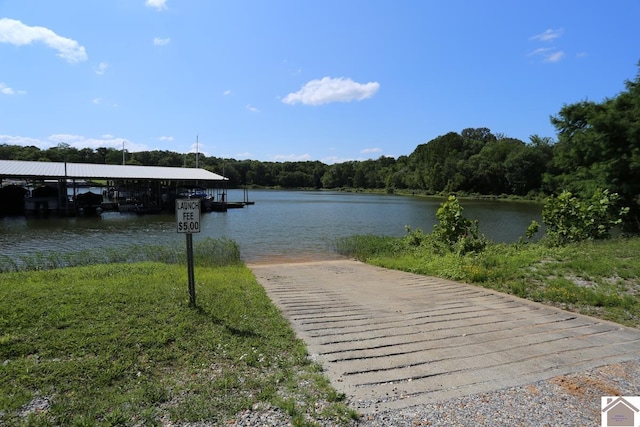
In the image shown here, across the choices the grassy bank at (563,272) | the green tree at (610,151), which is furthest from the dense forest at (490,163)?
the grassy bank at (563,272)

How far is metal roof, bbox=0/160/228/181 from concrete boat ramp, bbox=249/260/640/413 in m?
→ 33.6

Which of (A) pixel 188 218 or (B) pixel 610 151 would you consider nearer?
(A) pixel 188 218

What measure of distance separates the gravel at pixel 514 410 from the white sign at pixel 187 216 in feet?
9.25

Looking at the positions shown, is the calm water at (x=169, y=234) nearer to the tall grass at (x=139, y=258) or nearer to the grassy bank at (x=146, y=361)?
the tall grass at (x=139, y=258)

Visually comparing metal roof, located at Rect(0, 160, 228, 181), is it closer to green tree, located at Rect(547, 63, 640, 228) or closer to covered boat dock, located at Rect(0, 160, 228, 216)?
covered boat dock, located at Rect(0, 160, 228, 216)

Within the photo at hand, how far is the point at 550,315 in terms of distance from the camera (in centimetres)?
562

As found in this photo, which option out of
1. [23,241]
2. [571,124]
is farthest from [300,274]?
[23,241]

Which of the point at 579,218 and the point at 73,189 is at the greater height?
the point at 73,189

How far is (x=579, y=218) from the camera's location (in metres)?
12.2

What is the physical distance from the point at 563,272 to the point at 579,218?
220 inches

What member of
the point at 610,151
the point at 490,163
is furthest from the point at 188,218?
the point at 490,163

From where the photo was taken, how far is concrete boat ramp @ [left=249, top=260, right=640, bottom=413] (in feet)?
11.6

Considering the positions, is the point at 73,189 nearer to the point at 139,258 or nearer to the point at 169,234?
the point at 169,234

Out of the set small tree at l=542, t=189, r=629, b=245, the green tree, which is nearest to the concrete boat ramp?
small tree at l=542, t=189, r=629, b=245
